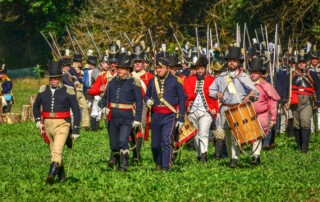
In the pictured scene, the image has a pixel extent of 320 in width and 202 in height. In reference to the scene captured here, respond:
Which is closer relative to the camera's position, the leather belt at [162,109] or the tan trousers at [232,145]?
the leather belt at [162,109]

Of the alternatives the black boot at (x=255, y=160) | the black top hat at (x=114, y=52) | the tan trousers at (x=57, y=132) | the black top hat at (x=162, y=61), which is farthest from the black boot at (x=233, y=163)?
the black top hat at (x=114, y=52)

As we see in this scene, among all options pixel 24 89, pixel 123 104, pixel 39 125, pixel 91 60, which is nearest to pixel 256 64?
pixel 123 104

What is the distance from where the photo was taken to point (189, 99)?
20625 millimetres

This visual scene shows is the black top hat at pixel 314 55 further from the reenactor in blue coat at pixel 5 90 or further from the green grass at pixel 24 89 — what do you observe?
the green grass at pixel 24 89

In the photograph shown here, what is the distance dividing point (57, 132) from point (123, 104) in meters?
1.91

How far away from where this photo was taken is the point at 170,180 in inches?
678

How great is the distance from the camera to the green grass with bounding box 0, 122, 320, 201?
51.9 ft

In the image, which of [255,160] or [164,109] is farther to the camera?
[255,160]

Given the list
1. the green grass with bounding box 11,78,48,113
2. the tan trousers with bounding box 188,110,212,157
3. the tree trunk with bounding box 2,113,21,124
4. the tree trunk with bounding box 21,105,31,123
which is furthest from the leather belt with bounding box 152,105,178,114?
the green grass with bounding box 11,78,48,113

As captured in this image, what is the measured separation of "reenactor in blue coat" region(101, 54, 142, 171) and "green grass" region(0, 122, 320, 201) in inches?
19.6

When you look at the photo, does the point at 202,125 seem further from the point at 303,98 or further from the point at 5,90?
the point at 5,90

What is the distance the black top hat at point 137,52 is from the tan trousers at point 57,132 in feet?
12.7

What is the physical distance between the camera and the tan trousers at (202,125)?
20.6 m

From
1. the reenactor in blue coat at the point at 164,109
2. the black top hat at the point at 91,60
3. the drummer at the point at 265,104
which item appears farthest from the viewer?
the black top hat at the point at 91,60
